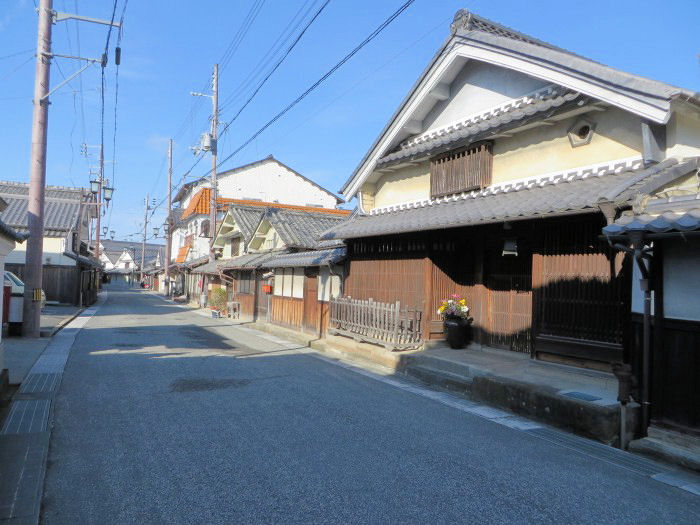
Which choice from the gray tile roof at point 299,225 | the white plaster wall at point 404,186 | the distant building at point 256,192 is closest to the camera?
the white plaster wall at point 404,186

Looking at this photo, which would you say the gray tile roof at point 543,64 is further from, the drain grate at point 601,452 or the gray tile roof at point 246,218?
the gray tile roof at point 246,218

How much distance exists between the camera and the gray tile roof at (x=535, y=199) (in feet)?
23.4

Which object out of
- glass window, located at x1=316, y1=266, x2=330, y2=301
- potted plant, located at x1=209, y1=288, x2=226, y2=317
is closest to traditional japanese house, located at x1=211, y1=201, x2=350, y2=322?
glass window, located at x1=316, y1=266, x2=330, y2=301

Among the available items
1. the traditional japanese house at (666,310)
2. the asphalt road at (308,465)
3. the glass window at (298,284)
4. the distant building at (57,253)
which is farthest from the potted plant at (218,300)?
the traditional japanese house at (666,310)

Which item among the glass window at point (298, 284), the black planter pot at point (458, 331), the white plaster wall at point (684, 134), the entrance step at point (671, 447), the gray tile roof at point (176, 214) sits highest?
the gray tile roof at point (176, 214)

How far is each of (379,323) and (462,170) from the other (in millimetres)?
4495

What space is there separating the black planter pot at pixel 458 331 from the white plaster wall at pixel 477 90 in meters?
5.16

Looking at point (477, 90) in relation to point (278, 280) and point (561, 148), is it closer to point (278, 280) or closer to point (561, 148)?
point (561, 148)

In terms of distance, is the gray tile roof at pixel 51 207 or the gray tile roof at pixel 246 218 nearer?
the gray tile roof at pixel 246 218

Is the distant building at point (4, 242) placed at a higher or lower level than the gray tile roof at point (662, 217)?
lower

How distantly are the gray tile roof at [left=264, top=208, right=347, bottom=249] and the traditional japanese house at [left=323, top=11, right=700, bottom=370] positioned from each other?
828 centimetres

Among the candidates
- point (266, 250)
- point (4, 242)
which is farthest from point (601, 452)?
point (266, 250)

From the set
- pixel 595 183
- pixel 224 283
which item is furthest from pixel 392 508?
pixel 224 283

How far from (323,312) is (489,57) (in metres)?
10.5
